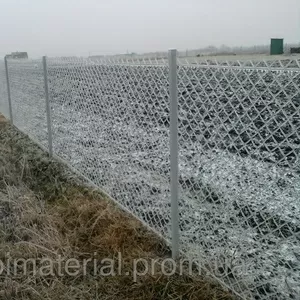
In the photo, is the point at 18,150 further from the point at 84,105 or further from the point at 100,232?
the point at 100,232

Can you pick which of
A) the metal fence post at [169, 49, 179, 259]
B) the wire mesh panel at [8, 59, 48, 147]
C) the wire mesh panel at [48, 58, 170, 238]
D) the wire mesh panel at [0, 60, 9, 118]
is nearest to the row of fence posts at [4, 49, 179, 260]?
the metal fence post at [169, 49, 179, 259]

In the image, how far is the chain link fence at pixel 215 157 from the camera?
6.43 ft

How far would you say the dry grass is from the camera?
239cm

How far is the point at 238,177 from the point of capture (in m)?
2.23

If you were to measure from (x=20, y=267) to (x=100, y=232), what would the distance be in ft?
2.39

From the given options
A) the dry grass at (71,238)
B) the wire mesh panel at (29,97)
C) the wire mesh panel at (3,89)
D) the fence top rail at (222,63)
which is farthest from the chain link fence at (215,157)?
the wire mesh panel at (3,89)

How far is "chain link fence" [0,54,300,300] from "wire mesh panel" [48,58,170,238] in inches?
0.4

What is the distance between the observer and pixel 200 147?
242 centimetres

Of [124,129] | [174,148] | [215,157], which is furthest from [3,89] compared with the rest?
[215,157]

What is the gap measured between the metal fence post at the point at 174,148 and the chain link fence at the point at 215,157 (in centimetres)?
3

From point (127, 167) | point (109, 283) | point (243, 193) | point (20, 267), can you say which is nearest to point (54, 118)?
point (127, 167)

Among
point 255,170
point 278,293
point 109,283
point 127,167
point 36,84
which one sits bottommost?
point 109,283

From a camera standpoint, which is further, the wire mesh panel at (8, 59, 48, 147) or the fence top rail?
the wire mesh panel at (8, 59, 48, 147)

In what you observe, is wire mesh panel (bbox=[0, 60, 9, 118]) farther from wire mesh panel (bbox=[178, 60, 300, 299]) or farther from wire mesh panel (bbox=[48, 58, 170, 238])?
wire mesh panel (bbox=[178, 60, 300, 299])
